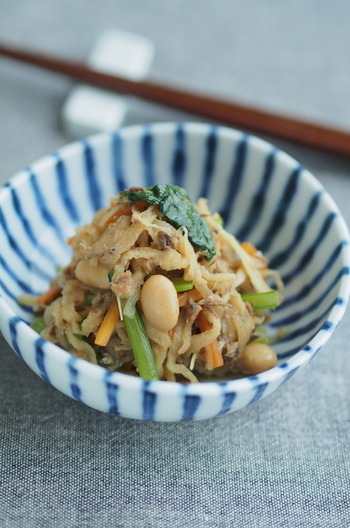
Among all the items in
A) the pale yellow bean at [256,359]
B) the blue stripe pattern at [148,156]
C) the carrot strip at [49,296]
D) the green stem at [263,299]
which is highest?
the blue stripe pattern at [148,156]

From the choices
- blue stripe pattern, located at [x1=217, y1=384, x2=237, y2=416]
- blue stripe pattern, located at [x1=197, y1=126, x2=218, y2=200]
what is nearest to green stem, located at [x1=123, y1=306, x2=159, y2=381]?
blue stripe pattern, located at [x1=217, y1=384, x2=237, y2=416]

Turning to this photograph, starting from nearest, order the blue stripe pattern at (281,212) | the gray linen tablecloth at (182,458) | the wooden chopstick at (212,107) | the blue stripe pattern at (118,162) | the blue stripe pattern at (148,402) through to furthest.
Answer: the blue stripe pattern at (148,402) < the gray linen tablecloth at (182,458) < the blue stripe pattern at (281,212) < the blue stripe pattern at (118,162) < the wooden chopstick at (212,107)

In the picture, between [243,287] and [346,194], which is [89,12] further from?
[243,287]

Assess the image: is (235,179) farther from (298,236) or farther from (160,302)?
(160,302)

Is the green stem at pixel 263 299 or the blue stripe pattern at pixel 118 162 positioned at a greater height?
the blue stripe pattern at pixel 118 162

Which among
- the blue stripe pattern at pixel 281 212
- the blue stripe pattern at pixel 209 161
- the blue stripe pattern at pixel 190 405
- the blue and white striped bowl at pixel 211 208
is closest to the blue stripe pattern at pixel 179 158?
the blue and white striped bowl at pixel 211 208

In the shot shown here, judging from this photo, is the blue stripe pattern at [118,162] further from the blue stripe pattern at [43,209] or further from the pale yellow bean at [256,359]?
the pale yellow bean at [256,359]

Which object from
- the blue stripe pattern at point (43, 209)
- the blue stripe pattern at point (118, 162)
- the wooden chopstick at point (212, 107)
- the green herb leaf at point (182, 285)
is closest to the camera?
the green herb leaf at point (182, 285)

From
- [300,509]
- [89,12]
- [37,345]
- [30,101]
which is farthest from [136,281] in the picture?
[89,12]
